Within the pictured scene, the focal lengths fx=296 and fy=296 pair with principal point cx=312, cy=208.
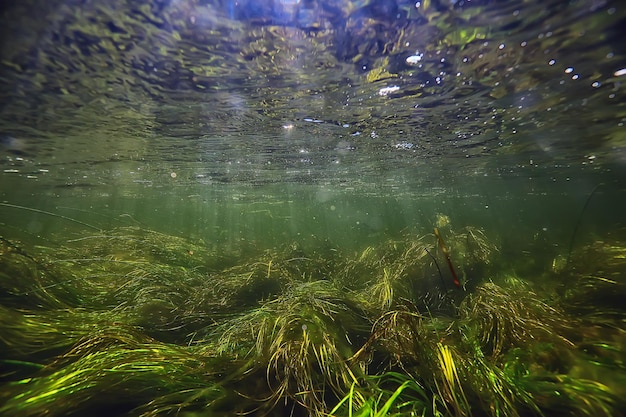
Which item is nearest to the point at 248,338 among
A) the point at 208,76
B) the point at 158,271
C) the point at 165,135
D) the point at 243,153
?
the point at 158,271

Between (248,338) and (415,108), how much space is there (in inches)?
296

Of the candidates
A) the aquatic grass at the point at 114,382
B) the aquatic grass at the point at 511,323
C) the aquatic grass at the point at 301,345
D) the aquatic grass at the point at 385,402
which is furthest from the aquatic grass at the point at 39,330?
the aquatic grass at the point at 511,323

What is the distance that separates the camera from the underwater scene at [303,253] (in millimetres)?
3080

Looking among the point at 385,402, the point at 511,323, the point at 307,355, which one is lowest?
the point at 385,402

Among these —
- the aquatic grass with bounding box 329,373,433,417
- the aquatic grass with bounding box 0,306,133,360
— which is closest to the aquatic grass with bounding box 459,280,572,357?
the aquatic grass with bounding box 329,373,433,417

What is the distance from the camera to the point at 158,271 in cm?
702

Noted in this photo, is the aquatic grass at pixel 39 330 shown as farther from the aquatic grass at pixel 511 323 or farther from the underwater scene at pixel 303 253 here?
the aquatic grass at pixel 511 323

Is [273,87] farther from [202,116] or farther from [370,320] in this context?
[370,320]

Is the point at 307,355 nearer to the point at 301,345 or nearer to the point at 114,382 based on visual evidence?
the point at 301,345

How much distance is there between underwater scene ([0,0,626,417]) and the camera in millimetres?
3080

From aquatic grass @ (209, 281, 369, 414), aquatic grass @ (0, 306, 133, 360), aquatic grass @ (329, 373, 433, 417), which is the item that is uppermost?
aquatic grass @ (0, 306, 133, 360)

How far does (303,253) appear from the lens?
41.0 feet

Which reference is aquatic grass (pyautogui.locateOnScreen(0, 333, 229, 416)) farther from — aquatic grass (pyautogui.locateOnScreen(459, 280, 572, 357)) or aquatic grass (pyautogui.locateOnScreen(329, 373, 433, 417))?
aquatic grass (pyautogui.locateOnScreen(459, 280, 572, 357))

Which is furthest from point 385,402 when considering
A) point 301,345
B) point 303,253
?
point 303,253
